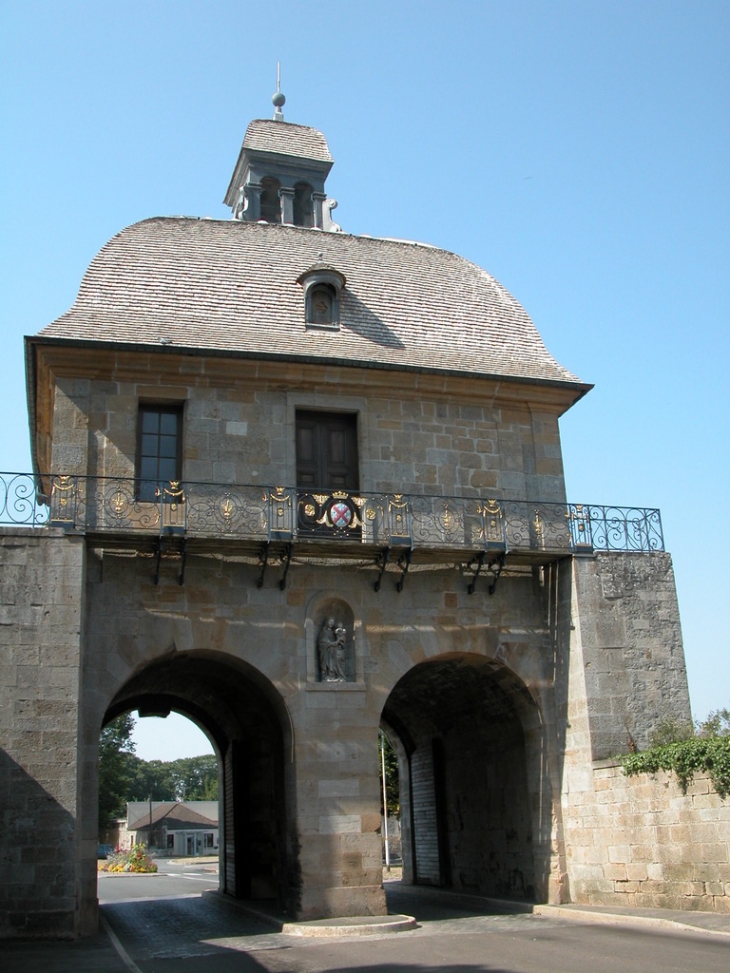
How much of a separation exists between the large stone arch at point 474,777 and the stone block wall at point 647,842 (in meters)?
0.60

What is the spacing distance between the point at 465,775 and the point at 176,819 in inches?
2246

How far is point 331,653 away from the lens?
14094mm

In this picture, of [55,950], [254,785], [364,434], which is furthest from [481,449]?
[55,950]

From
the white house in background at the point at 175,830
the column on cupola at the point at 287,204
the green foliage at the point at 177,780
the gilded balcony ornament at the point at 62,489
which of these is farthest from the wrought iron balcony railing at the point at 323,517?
the green foliage at the point at 177,780

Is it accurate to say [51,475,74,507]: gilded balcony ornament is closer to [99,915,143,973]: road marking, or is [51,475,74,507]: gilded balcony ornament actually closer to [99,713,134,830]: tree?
[99,915,143,973]: road marking

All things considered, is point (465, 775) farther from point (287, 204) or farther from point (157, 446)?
point (287, 204)

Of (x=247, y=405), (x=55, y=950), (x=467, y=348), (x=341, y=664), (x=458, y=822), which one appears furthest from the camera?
(x=458, y=822)

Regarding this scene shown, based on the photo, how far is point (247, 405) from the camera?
597 inches

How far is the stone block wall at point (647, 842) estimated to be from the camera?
38.0 feet

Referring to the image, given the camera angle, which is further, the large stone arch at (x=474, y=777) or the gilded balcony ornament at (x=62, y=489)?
the large stone arch at (x=474, y=777)

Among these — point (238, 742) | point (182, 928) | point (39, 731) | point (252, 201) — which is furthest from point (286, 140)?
point (182, 928)

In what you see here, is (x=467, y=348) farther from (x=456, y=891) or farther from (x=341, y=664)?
(x=456, y=891)

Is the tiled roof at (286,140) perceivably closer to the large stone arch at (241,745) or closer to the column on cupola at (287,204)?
the column on cupola at (287,204)

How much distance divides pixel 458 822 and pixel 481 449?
696cm
